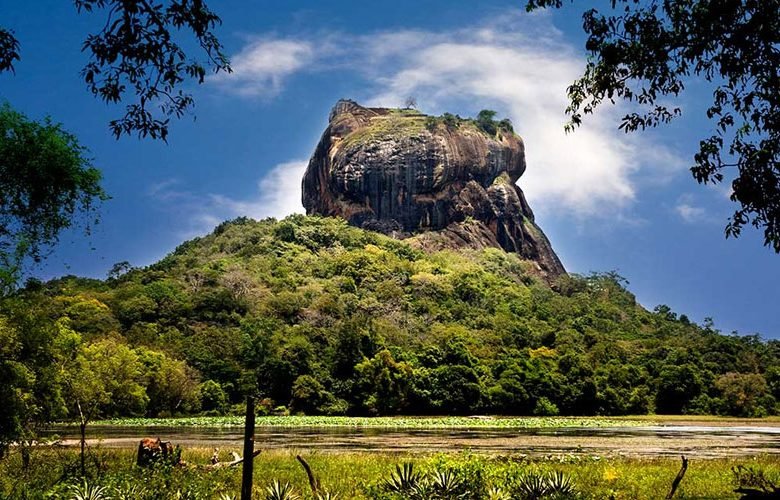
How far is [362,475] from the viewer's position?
838 inches

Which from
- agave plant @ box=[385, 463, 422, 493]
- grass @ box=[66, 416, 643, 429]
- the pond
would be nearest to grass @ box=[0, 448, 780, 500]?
agave plant @ box=[385, 463, 422, 493]

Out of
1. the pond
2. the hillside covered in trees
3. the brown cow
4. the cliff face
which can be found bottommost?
the pond

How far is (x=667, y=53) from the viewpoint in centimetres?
1342

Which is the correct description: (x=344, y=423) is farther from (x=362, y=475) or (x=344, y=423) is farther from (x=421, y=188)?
(x=421, y=188)

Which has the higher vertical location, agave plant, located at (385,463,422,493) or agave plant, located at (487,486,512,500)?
agave plant, located at (385,463,422,493)

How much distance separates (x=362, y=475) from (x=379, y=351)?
62.3 metres

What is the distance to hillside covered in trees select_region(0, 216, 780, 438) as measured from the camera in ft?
249

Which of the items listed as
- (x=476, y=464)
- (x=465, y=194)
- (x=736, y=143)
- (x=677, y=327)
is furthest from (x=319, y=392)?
(x=465, y=194)

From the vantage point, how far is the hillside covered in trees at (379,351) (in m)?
76.0

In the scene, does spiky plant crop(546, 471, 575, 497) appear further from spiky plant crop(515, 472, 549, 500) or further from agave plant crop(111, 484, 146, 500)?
agave plant crop(111, 484, 146, 500)

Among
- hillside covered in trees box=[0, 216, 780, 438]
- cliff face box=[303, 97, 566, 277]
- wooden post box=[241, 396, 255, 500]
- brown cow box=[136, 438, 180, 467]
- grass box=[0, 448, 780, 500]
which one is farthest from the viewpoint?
cliff face box=[303, 97, 566, 277]

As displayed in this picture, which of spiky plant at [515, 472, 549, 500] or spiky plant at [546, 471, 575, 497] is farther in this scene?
spiky plant at [515, 472, 549, 500]

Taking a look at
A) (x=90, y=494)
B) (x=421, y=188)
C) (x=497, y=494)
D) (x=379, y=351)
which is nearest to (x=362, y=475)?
(x=497, y=494)

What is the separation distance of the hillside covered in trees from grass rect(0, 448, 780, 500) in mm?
11599
